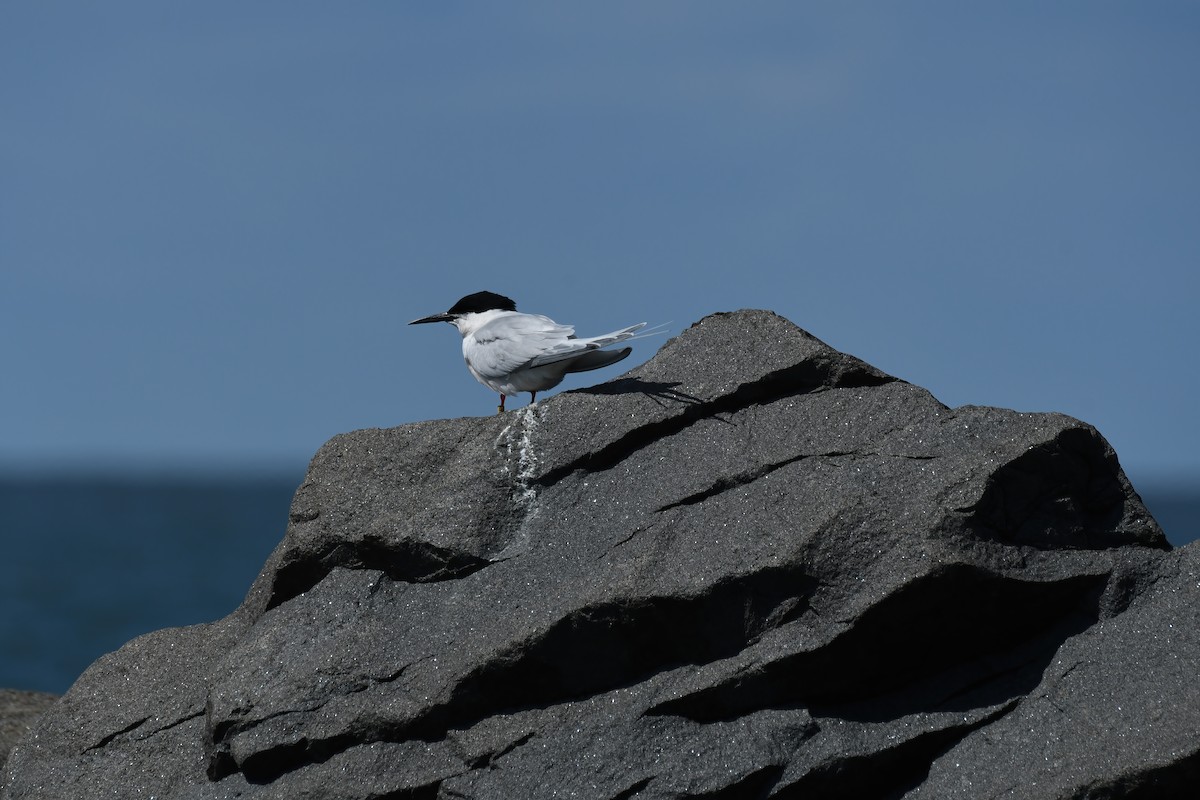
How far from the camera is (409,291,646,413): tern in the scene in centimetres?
990

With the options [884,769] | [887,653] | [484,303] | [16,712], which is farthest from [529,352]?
[16,712]

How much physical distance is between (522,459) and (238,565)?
289 feet

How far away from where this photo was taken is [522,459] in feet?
30.2

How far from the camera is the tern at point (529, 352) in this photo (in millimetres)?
9898

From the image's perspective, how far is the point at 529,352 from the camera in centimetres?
1001

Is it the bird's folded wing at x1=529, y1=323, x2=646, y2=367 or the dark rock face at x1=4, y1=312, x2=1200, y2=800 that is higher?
the bird's folded wing at x1=529, y1=323, x2=646, y2=367

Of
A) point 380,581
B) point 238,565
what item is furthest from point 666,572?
point 238,565

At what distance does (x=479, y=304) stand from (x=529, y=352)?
57.8 inches

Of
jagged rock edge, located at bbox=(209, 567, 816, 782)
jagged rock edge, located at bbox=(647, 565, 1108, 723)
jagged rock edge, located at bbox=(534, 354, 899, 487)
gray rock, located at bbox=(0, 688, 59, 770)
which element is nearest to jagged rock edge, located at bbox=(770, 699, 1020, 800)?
jagged rock edge, located at bbox=(647, 565, 1108, 723)

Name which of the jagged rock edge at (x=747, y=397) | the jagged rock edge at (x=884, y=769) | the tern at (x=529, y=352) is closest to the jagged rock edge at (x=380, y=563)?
the jagged rock edge at (x=747, y=397)

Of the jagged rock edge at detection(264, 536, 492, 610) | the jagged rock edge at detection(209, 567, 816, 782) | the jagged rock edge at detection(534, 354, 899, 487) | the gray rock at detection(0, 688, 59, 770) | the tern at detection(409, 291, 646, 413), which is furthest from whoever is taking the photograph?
the gray rock at detection(0, 688, 59, 770)

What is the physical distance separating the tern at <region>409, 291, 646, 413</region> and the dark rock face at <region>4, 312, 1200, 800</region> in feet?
1.53

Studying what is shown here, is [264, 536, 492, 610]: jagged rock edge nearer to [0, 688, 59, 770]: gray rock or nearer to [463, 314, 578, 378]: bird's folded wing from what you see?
[463, 314, 578, 378]: bird's folded wing

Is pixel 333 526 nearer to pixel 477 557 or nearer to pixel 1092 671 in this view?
pixel 477 557
